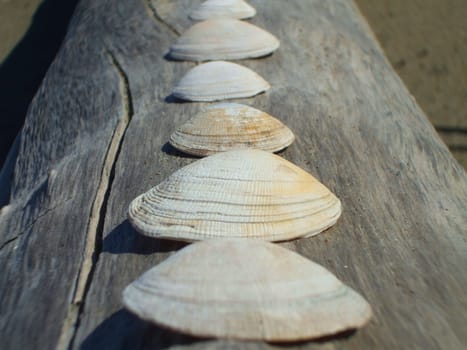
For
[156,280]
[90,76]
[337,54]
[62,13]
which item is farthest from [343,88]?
[62,13]

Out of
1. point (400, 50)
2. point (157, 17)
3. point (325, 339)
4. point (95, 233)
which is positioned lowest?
point (400, 50)

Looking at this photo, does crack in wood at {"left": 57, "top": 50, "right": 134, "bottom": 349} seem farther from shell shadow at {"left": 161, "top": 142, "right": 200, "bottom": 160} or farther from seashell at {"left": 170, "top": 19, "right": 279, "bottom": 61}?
seashell at {"left": 170, "top": 19, "right": 279, "bottom": 61}

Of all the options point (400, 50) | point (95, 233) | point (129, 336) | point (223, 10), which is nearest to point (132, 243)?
point (95, 233)

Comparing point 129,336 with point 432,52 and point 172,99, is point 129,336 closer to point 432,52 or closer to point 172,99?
point 172,99

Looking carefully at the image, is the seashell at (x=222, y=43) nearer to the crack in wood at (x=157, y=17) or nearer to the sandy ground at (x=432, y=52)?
the crack in wood at (x=157, y=17)

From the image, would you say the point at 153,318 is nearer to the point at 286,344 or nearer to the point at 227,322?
the point at 227,322
